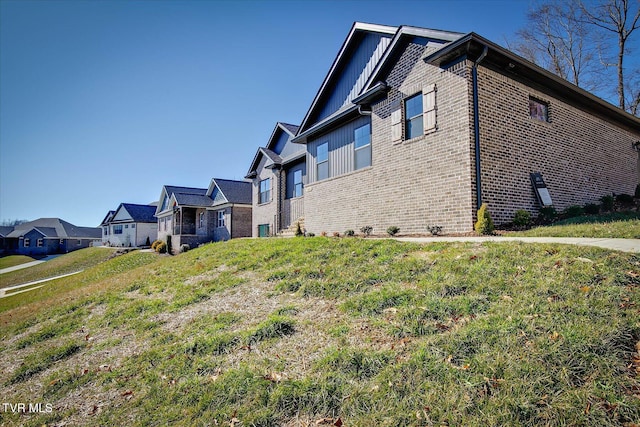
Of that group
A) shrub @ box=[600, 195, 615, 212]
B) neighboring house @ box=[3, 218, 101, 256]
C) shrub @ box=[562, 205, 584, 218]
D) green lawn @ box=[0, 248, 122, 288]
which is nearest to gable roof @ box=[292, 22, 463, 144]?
shrub @ box=[562, 205, 584, 218]

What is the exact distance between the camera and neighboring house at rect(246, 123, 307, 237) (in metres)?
19.2

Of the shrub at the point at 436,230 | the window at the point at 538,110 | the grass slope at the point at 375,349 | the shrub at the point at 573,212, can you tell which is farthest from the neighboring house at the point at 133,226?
the shrub at the point at 573,212

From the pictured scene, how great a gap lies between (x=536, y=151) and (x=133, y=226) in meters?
45.8

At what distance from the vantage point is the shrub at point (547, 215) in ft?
30.3

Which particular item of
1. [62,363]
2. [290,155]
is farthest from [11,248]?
[62,363]

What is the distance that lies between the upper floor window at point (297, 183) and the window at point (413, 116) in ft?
31.5

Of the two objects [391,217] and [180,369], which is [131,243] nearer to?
[391,217]

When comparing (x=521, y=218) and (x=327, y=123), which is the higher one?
(x=327, y=123)

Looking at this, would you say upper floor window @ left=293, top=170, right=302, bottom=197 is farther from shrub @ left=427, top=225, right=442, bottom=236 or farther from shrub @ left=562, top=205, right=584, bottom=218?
shrub @ left=562, top=205, right=584, bottom=218

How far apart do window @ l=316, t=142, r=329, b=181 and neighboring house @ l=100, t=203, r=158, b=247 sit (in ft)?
119

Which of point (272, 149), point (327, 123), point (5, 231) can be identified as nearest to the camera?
point (327, 123)

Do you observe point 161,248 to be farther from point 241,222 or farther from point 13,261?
point 13,261

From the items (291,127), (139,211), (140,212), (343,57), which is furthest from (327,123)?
(139,211)

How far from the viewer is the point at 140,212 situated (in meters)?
44.8
